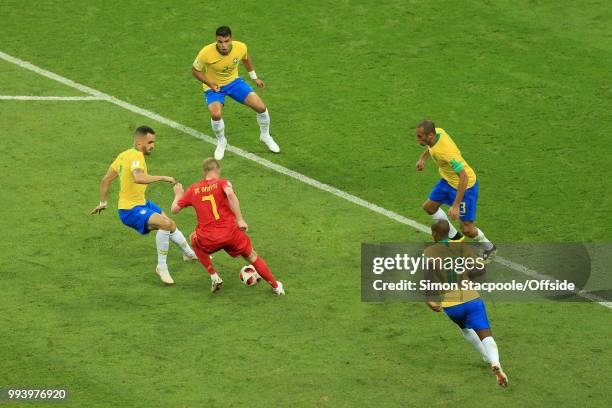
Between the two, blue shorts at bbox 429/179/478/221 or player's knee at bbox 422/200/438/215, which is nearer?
blue shorts at bbox 429/179/478/221

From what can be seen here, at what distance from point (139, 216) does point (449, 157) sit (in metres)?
4.45

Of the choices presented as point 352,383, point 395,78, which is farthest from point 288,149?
point 352,383

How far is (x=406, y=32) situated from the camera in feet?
88.1

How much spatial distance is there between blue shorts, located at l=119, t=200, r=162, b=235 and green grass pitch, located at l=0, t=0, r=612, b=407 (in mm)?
716

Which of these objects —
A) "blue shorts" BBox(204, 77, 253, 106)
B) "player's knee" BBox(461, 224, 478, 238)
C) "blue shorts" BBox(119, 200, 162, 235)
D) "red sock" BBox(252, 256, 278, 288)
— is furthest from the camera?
"blue shorts" BBox(204, 77, 253, 106)

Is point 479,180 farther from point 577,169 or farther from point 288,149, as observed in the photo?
point 288,149

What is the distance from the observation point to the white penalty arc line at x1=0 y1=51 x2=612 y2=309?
19281 mm

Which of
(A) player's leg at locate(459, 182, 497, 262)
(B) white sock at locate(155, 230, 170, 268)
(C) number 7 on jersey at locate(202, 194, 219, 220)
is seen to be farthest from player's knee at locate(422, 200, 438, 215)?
(B) white sock at locate(155, 230, 170, 268)

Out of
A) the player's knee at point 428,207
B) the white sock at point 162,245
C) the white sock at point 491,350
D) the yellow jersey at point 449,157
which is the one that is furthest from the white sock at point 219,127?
the white sock at point 491,350

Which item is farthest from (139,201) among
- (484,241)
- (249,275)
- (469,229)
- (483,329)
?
(483,329)

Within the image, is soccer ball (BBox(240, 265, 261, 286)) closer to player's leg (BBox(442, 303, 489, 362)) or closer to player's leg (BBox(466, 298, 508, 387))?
player's leg (BBox(442, 303, 489, 362))

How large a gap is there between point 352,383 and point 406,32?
12240 millimetres

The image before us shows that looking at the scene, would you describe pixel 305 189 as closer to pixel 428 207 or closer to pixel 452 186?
pixel 428 207

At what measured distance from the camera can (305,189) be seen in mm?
21531
